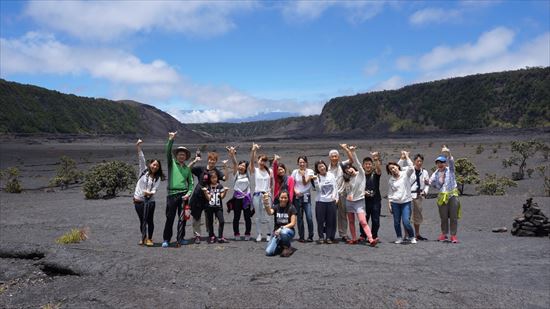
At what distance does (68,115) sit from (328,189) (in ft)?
284

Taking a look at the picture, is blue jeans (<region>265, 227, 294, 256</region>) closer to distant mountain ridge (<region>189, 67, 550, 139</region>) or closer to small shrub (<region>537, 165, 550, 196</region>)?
small shrub (<region>537, 165, 550, 196</region>)

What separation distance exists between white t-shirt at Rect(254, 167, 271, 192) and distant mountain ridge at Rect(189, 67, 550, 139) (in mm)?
70706

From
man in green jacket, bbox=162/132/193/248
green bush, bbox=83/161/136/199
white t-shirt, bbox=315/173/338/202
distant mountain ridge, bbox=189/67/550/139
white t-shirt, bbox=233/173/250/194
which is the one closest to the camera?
man in green jacket, bbox=162/132/193/248

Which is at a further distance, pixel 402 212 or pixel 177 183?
pixel 402 212

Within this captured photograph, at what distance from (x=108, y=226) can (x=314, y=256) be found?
22.3 feet

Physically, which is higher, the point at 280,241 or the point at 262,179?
the point at 262,179

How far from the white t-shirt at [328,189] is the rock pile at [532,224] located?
5.12 m

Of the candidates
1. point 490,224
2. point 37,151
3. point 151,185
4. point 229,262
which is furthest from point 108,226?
point 37,151

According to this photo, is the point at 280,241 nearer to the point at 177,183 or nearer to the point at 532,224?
the point at 177,183

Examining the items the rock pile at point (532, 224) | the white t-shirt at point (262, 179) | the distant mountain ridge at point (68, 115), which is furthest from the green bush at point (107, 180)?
the distant mountain ridge at point (68, 115)

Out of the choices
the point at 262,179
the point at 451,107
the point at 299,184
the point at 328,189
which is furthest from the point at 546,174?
the point at 451,107

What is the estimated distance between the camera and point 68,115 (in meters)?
84.9

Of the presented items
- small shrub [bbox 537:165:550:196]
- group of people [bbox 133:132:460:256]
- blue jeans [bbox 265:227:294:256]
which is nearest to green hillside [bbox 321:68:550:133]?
small shrub [bbox 537:165:550:196]

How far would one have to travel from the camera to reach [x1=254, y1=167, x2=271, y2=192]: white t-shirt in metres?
8.47
